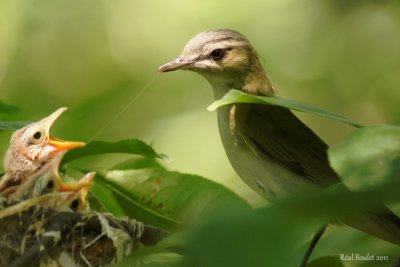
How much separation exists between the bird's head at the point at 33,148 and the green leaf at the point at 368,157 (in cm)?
288

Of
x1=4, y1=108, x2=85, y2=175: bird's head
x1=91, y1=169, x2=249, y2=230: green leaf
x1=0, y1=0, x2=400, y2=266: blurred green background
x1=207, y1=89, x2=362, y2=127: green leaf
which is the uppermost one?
x1=207, y1=89, x2=362, y2=127: green leaf

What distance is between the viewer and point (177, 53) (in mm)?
8312

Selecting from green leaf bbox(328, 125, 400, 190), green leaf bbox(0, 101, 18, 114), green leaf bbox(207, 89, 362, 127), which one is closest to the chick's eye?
green leaf bbox(0, 101, 18, 114)

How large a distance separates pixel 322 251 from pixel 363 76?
416cm

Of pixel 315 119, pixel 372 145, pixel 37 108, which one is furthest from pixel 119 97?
pixel 372 145

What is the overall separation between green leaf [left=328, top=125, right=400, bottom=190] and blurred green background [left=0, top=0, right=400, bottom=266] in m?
4.95

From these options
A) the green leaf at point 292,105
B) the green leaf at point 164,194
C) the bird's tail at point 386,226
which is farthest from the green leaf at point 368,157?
the bird's tail at point 386,226

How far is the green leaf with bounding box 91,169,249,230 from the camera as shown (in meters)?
3.50

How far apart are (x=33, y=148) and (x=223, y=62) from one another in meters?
1.24

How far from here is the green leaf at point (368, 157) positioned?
1575mm

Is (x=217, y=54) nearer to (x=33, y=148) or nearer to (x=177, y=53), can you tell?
(x=33, y=148)

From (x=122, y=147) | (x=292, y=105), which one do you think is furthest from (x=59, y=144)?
(x=292, y=105)

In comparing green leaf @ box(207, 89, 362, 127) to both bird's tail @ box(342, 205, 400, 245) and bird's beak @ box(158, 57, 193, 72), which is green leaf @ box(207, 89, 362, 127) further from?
bird's beak @ box(158, 57, 193, 72)

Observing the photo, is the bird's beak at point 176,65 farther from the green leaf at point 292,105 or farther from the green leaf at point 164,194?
the green leaf at point 292,105
